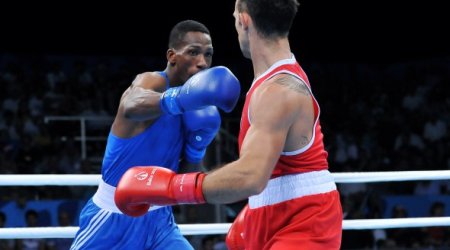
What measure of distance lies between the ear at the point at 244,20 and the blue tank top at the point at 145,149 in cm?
80

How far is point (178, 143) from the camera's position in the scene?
2938 millimetres

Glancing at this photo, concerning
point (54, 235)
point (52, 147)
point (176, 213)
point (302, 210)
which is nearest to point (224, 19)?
point (52, 147)

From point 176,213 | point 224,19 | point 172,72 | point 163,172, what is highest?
point 224,19

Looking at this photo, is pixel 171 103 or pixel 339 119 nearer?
pixel 171 103

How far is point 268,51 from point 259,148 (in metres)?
0.34

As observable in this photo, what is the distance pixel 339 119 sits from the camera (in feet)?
32.1

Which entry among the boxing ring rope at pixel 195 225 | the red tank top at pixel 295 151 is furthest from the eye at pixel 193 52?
the red tank top at pixel 295 151

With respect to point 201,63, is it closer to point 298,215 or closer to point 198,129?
point 198,129

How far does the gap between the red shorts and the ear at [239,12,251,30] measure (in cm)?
45

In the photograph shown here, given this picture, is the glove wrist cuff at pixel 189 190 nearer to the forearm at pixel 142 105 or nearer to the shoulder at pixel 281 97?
the shoulder at pixel 281 97

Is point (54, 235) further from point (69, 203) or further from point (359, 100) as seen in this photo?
point (359, 100)

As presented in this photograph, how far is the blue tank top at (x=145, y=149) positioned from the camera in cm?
285

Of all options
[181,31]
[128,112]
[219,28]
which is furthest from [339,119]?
[128,112]

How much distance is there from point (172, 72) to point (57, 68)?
606 cm
